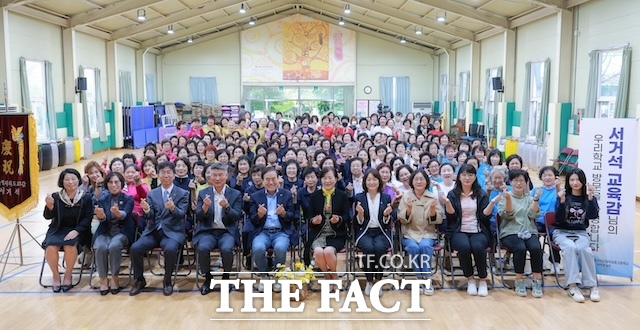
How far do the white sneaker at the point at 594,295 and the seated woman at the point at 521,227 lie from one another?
40 centimetres

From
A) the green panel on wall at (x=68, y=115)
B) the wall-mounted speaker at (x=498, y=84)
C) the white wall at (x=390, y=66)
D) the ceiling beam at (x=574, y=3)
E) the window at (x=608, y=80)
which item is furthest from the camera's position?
the white wall at (x=390, y=66)

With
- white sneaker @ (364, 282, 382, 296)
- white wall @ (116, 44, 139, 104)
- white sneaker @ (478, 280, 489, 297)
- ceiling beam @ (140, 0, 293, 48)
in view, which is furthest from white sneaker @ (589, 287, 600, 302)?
white wall @ (116, 44, 139, 104)

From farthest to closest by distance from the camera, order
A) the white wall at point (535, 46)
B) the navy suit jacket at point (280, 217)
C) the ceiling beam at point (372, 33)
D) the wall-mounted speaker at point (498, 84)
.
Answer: the ceiling beam at point (372, 33) < the wall-mounted speaker at point (498, 84) < the white wall at point (535, 46) < the navy suit jacket at point (280, 217)

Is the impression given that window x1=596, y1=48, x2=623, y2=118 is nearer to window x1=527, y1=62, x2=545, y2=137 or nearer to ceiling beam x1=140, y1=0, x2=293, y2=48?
window x1=527, y1=62, x2=545, y2=137

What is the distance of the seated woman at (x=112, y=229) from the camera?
4.89m

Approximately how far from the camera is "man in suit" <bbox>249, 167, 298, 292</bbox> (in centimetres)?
502

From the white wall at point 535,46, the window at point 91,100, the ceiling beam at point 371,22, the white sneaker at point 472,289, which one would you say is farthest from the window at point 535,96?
the window at point 91,100

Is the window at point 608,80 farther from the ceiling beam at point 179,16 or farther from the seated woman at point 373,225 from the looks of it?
the ceiling beam at point 179,16

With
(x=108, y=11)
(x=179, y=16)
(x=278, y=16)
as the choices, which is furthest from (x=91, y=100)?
(x=278, y=16)

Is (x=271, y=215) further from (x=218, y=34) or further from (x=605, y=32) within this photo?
(x=218, y=34)

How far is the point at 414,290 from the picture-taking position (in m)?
4.52

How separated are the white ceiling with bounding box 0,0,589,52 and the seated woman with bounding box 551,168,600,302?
23.8 feet

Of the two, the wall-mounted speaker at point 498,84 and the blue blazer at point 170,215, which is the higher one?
the wall-mounted speaker at point 498,84

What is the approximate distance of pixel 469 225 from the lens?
499cm
